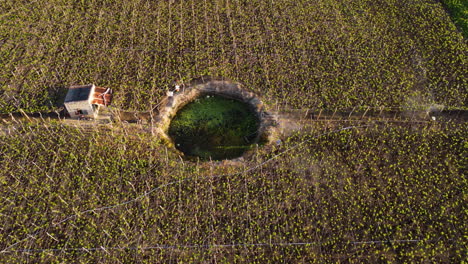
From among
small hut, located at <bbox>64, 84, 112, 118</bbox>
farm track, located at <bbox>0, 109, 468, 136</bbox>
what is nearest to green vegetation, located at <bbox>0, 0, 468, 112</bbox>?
farm track, located at <bbox>0, 109, 468, 136</bbox>

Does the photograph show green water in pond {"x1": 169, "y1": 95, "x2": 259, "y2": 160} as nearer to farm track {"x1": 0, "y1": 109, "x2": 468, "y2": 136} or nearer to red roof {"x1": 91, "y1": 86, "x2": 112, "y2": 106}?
farm track {"x1": 0, "y1": 109, "x2": 468, "y2": 136}

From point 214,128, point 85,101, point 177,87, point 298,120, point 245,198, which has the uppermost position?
point 85,101

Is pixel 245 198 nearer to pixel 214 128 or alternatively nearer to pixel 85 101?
pixel 214 128

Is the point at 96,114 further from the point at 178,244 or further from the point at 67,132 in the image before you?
the point at 178,244

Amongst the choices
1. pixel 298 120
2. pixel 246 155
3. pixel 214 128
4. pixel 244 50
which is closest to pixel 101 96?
pixel 214 128

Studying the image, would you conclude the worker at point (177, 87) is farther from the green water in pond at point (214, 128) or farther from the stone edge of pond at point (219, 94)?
the green water in pond at point (214, 128)

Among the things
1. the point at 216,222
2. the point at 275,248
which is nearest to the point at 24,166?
the point at 216,222
